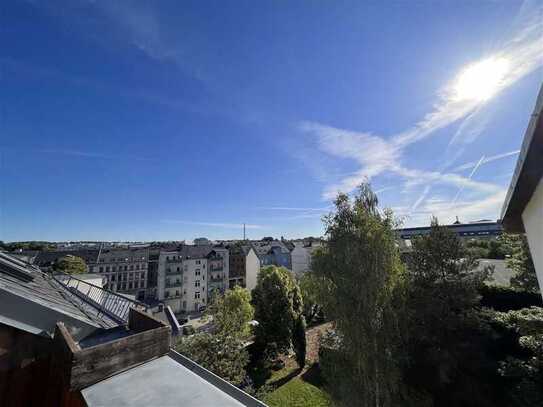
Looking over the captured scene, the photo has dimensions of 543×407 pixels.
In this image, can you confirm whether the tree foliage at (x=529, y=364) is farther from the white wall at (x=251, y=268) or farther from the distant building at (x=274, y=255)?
the distant building at (x=274, y=255)

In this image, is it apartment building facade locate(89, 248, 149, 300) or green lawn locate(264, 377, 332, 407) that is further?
apartment building facade locate(89, 248, 149, 300)

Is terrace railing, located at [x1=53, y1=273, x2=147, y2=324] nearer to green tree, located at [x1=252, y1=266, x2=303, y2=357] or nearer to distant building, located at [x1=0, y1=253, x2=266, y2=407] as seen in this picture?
distant building, located at [x1=0, y1=253, x2=266, y2=407]

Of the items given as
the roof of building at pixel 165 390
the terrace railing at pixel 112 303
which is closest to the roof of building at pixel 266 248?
the terrace railing at pixel 112 303

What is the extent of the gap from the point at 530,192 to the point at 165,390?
4.93m

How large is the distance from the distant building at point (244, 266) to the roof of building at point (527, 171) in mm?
47379

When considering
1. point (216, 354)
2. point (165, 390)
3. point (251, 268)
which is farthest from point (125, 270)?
point (165, 390)

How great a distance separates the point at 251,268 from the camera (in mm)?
49312

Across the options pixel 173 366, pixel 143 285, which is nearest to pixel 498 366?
pixel 173 366

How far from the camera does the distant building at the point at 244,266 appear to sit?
4872 centimetres

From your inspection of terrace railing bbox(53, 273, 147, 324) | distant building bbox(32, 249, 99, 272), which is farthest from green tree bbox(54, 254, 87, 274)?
terrace railing bbox(53, 273, 147, 324)

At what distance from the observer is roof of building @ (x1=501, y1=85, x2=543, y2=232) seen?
2223 millimetres

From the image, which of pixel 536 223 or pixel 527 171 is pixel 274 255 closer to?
pixel 536 223

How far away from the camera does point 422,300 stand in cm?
1069

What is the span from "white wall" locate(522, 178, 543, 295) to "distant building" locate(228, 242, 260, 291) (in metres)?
47.4
